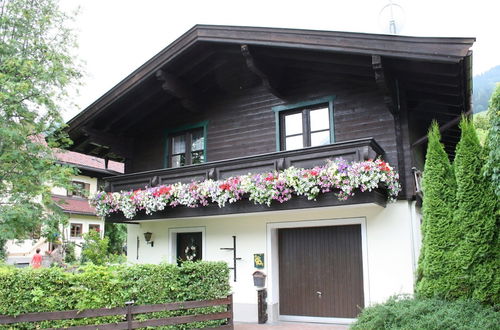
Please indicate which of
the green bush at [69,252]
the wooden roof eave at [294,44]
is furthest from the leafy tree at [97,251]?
the green bush at [69,252]

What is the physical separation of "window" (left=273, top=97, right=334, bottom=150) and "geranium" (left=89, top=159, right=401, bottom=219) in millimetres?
1688

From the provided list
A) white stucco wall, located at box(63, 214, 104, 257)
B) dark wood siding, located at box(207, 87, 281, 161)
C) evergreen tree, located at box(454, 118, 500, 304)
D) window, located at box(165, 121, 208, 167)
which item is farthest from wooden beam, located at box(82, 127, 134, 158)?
white stucco wall, located at box(63, 214, 104, 257)

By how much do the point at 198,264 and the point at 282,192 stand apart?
2.15 metres

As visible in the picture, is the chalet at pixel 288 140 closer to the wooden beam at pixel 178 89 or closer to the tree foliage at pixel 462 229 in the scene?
the wooden beam at pixel 178 89

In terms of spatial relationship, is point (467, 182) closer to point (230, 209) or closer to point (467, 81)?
point (467, 81)

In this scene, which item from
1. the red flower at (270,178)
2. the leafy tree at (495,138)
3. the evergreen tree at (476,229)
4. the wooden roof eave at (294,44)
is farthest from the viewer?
the red flower at (270,178)

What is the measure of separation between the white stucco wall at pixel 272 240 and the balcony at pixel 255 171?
2.06 ft

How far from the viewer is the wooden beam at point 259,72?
9.90 m

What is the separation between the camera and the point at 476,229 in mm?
7301

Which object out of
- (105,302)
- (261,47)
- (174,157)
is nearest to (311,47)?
(261,47)

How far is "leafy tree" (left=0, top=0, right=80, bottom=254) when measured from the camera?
9.65 metres

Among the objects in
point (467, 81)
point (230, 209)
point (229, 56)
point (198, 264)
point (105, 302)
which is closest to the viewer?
point (105, 302)

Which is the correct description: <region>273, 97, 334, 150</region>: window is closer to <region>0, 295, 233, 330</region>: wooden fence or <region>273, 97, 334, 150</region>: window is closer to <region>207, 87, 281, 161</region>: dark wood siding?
<region>207, 87, 281, 161</region>: dark wood siding

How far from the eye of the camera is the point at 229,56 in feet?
37.3
